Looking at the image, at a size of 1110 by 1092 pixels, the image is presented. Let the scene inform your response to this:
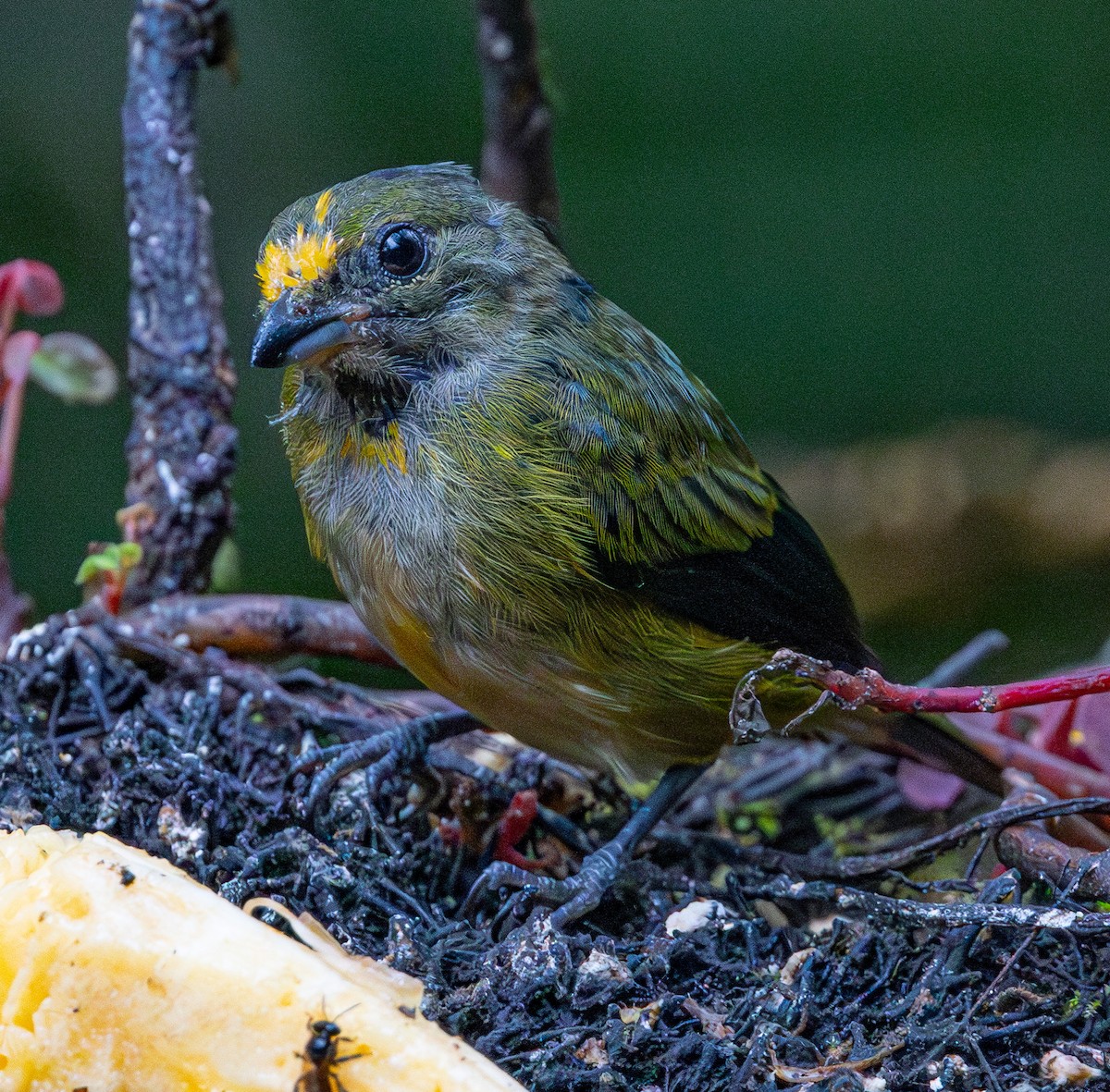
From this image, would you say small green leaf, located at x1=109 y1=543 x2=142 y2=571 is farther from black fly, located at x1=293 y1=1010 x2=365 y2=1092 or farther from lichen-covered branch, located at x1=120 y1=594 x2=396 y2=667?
black fly, located at x1=293 y1=1010 x2=365 y2=1092

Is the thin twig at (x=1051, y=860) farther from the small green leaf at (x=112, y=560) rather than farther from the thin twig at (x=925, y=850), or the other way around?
the small green leaf at (x=112, y=560)

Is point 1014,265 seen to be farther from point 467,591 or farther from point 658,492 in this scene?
point 467,591

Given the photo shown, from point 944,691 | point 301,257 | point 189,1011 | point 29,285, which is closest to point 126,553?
point 29,285

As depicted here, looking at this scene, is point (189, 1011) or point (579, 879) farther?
point (579, 879)

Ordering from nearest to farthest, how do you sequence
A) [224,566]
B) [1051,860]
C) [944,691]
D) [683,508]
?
[944,691]
[1051,860]
[683,508]
[224,566]

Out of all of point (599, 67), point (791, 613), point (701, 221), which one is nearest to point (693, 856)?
point (791, 613)

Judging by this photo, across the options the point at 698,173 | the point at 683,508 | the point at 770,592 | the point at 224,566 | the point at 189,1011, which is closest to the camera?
the point at 189,1011

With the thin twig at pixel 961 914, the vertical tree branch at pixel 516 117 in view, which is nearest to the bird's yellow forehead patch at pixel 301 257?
the vertical tree branch at pixel 516 117

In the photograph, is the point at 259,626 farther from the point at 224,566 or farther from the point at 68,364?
the point at 68,364
